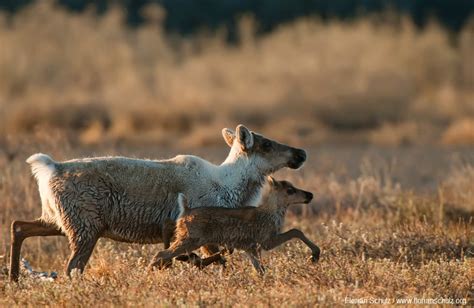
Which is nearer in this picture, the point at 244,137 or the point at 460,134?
the point at 244,137

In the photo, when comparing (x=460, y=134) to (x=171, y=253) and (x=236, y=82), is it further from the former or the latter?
(x=171, y=253)

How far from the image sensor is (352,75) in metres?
29.1

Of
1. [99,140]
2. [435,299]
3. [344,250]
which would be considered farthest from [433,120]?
[435,299]

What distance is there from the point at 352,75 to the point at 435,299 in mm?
21249

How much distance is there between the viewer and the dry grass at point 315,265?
8.27 metres

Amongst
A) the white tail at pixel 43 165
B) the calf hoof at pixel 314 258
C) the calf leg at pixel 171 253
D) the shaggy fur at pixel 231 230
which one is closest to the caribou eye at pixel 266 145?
the shaggy fur at pixel 231 230

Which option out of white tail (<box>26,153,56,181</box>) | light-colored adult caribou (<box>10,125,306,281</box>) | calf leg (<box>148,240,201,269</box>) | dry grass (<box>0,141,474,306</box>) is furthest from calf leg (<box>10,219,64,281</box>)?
calf leg (<box>148,240,201,269</box>)

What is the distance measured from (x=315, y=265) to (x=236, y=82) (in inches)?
818

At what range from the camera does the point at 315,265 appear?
910 cm

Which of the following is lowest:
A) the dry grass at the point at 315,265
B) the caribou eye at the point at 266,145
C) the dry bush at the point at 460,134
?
the dry grass at the point at 315,265

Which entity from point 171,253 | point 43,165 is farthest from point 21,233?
point 171,253

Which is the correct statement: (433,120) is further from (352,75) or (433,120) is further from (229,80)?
(229,80)

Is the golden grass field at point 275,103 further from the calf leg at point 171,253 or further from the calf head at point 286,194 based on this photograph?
the calf leg at point 171,253

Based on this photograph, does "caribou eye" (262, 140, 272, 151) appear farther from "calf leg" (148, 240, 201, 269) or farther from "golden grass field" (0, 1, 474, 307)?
"golden grass field" (0, 1, 474, 307)
